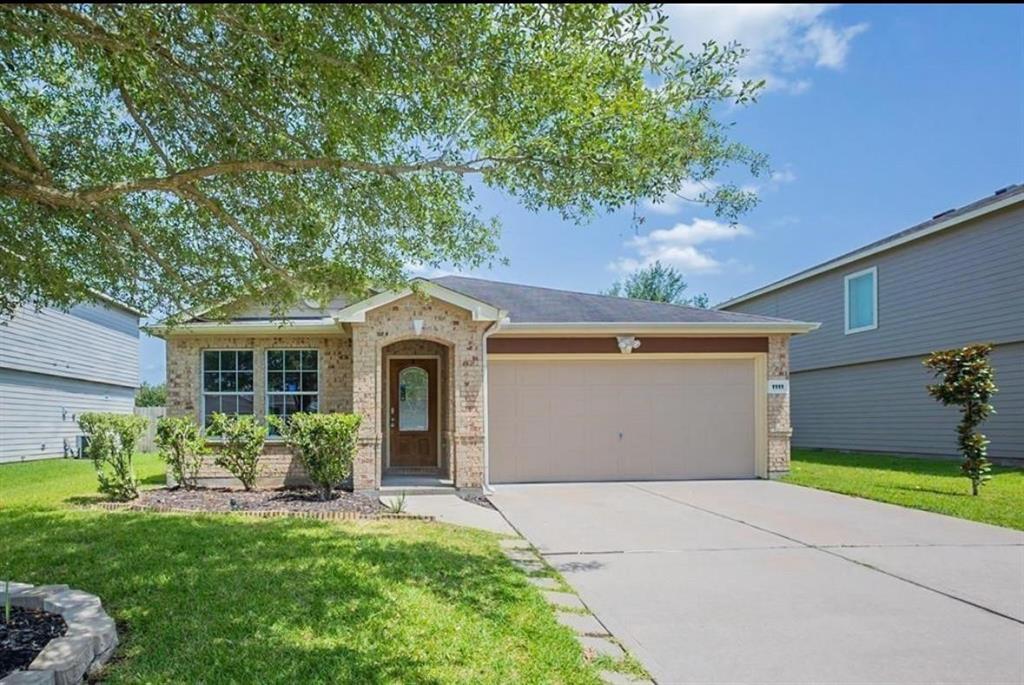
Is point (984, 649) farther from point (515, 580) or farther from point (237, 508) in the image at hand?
point (237, 508)

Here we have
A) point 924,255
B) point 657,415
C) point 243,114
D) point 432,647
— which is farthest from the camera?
point 924,255

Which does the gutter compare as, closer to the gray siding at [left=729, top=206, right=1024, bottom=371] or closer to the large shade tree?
the gray siding at [left=729, top=206, right=1024, bottom=371]

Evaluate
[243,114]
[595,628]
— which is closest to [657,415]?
Answer: [595,628]

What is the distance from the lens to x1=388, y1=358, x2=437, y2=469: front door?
14.3 meters

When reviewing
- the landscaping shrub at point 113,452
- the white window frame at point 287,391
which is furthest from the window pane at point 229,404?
the landscaping shrub at point 113,452

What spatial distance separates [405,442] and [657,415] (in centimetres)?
514

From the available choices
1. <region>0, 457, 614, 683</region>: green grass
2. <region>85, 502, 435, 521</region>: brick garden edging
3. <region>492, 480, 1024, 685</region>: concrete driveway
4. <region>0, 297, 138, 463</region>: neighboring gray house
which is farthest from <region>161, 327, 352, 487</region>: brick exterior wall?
<region>0, 297, 138, 463</region>: neighboring gray house

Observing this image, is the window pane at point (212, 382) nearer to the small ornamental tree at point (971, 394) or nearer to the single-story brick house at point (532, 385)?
the single-story brick house at point (532, 385)

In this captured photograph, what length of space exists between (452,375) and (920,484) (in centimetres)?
841

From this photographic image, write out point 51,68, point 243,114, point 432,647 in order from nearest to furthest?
point 432,647 < point 243,114 < point 51,68

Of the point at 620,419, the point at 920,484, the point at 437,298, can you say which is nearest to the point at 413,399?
the point at 437,298

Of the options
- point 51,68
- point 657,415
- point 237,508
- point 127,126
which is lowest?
point 237,508

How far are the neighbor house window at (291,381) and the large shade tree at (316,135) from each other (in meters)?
4.96

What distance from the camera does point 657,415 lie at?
1365cm
